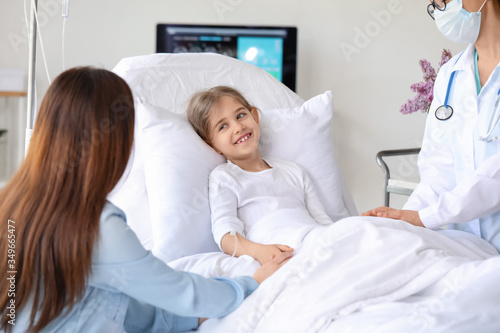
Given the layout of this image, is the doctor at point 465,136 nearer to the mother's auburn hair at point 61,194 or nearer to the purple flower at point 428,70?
the purple flower at point 428,70

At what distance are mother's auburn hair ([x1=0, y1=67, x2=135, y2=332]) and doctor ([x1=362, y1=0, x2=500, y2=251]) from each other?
79 cm

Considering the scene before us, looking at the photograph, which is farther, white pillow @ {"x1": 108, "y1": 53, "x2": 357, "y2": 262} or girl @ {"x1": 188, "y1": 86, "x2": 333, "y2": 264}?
white pillow @ {"x1": 108, "y1": 53, "x2": 357, "y2": 262}

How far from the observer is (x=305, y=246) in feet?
4.42

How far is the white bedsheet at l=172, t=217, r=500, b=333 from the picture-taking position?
1016mm

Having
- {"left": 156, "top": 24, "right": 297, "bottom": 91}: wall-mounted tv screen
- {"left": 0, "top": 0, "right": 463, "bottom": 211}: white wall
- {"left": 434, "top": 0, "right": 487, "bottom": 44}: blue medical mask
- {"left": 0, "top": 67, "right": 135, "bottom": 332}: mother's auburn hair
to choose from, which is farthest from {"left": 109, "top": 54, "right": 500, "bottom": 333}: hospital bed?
{"left": 0, "top": 0, "right": 463, "bottom": 211}: white wall

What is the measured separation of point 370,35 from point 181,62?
199 cm

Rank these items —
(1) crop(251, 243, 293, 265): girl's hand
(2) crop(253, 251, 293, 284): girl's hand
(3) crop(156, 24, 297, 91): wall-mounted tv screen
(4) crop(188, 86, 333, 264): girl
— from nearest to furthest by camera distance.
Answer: (2) crop(253, 251, 293, 284): girl's hand → (1) crop(251, 243, 293, 265): girl's hand → (4) crop(188, 86, 333, 264): girl → (3) crop(156, 24, 297, 91): wall-mounted tv screen

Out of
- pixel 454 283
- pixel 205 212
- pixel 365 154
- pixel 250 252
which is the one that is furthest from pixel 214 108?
pixel 365 154

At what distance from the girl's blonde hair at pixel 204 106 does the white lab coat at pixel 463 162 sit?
0.60 metres

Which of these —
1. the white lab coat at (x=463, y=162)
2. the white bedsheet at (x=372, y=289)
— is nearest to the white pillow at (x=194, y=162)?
the white lab coat at (x=463, y=162)

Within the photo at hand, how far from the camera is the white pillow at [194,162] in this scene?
1664 millimetres

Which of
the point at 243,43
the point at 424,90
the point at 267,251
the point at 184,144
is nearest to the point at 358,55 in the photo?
the point at 243,43

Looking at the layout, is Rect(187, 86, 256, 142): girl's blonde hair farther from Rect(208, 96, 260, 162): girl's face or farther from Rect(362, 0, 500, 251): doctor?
Rect(362, 0, 500, 251): doctor

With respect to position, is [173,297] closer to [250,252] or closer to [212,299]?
[212,299]
